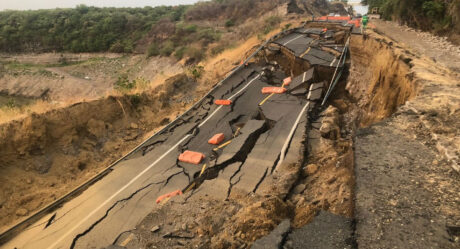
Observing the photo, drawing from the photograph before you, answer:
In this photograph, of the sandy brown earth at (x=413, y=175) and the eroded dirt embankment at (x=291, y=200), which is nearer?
the sandy brown earth at (x=413, y=175)

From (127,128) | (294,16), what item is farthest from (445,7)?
(127,128)

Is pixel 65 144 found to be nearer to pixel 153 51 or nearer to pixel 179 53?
pixel 179 53

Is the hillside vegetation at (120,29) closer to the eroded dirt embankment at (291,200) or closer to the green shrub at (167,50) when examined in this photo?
the green shrub at (167,50)

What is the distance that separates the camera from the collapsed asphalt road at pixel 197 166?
19.4 ft

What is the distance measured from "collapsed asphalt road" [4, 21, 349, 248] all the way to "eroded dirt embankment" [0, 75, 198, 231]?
121 centimetres

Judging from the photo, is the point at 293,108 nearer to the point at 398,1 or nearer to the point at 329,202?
the point at 329,202

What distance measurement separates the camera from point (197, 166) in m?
7.64

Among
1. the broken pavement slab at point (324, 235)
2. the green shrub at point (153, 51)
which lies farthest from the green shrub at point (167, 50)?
the broken pavement slab at point (324, 235)

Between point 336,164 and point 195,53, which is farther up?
point 195,53

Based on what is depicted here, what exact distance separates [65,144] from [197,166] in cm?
504

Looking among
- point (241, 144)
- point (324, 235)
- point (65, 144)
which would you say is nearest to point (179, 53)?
point (65, 144)

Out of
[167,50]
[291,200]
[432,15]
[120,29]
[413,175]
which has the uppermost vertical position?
[120,29]

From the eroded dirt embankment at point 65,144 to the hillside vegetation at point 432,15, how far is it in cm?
1500

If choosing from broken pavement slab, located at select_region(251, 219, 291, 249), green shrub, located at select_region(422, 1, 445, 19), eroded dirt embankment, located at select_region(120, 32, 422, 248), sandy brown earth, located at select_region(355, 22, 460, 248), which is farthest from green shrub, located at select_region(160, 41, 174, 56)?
broken pavement slab, located at select_region(251, 219, 291, 249)
